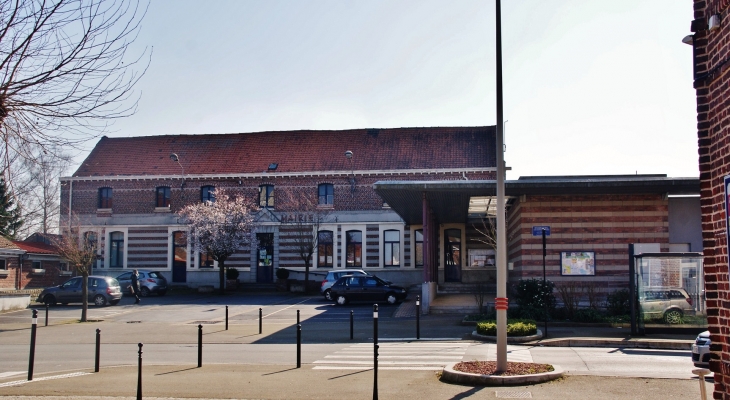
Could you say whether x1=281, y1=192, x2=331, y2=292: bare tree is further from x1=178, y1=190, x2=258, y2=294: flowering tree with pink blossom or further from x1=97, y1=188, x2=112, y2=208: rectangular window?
x1=97, y1=188, x2=112, y2=208: rectangular window

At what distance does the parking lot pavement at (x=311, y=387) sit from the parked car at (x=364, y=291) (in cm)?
1744

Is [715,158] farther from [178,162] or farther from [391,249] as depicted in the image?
[178,162]

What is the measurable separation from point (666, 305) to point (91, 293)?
26832 mm

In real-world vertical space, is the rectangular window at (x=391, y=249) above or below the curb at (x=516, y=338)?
above

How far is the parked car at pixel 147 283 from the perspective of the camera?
40.1 meters

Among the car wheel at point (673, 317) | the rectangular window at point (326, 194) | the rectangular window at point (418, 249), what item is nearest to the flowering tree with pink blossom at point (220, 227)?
the rectangular window at point (326, 194)

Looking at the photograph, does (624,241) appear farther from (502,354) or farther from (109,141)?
(109,141)

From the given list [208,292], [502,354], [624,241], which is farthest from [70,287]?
[502,354]

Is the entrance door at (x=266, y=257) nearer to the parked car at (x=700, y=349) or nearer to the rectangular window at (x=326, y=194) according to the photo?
the rectangular window at (x=326, y=194)

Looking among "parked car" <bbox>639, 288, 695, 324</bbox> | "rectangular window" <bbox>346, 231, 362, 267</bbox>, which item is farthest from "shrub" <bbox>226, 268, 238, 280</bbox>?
"parked car" <bbox>639, 288, 695, 324</bbox>

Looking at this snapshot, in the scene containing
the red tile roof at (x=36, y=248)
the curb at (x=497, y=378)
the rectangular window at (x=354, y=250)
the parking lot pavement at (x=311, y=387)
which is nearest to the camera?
the parking lot pavement at (x=311, y=387)

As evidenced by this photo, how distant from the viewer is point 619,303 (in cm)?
2189

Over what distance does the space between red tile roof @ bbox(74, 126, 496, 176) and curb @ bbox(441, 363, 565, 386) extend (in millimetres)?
32056

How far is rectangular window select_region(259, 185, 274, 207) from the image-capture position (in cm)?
4600
